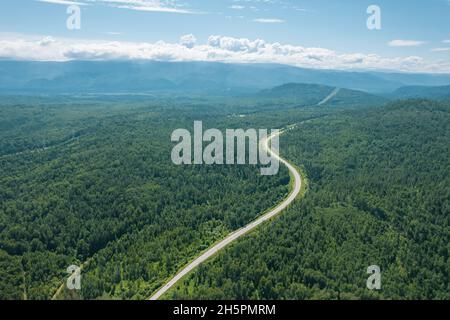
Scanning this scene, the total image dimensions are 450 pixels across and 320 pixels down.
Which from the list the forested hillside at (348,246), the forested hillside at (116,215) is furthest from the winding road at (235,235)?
the forested hillside at (348,246)

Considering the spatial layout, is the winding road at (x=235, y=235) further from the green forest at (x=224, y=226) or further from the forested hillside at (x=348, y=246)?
the forested hillside at (x=348, y=246)

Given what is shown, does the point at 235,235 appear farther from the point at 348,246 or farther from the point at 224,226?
the point at 348,246

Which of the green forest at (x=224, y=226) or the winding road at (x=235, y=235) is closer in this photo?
the green forest at (x=224, y=226)

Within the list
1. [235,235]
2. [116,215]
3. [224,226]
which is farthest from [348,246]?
[116,215]

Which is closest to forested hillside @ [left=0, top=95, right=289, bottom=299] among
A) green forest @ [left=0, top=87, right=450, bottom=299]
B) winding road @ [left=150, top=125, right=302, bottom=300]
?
green forest @ [left=0, top=87, right=450, bottom=299]

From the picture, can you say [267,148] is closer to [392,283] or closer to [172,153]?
[172,153]

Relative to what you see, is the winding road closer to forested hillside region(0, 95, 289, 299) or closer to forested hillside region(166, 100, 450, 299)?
forested hillside region(0, 95, 289, 299)
